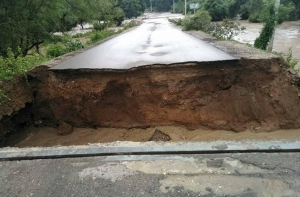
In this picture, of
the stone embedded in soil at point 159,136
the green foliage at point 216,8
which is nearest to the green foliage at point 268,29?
the stone embedded in soil at point 159,136

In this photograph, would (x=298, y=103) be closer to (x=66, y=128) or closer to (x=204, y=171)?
(x=204, y=171)

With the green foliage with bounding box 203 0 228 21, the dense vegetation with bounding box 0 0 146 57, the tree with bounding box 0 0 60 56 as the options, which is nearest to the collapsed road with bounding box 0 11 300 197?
the dense vegetation with bounding box 0 0 146 57

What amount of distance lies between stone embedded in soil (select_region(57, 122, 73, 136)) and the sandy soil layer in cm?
10

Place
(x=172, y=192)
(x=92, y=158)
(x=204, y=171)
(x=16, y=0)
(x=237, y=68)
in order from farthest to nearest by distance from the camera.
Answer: (x=16, y=0)
(x=237, y=68)
(x=92, y=158)
(x=204, y=171)
(x=172, y=192)

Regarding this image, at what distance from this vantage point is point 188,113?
630 centimetres

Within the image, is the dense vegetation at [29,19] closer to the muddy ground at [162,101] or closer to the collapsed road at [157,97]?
the collapsed road at [157,97]

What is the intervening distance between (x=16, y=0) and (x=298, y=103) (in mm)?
12165

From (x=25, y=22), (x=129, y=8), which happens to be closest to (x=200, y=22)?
(x=25, y=22)

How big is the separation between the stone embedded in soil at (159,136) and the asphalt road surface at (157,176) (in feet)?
9.26

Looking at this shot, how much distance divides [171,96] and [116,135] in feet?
5.51

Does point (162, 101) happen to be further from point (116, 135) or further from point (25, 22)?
point (25, 22)

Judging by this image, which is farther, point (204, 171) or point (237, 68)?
point (237, 68)

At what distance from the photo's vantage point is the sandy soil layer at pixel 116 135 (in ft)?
19.5

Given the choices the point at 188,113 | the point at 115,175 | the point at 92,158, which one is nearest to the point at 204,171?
the point at 115,175
